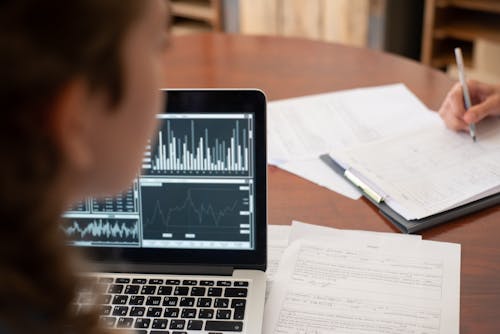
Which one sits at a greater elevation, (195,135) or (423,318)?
(195,135)

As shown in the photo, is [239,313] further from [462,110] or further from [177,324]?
→ [462,110]

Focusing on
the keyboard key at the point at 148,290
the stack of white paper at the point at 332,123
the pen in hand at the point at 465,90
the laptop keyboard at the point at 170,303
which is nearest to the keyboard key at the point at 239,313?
the laptop keyboard at the point at 170,303

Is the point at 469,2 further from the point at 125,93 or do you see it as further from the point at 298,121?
the point at 125,93

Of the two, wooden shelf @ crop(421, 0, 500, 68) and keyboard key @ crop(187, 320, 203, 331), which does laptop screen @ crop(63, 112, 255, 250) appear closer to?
keyboard key @ crop(187, 320, 203, 331)

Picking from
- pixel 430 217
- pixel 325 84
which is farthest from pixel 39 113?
pixel 325 84

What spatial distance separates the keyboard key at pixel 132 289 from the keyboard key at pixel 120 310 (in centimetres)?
2

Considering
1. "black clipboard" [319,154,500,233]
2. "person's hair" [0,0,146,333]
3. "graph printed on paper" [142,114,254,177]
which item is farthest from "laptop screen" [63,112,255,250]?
"person's hair" [0,0,146,333]

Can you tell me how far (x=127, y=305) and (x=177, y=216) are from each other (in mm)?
121

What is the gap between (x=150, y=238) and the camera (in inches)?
32.2

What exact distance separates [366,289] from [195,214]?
0.23 m

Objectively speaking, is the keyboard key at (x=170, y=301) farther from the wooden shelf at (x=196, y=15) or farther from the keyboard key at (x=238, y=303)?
the wooden shelf at (x=196, y=15)

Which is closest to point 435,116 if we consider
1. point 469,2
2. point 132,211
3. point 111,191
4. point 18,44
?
point 132,211

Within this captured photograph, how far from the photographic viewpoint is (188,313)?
750 millimetres

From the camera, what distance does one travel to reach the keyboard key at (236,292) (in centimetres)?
77
